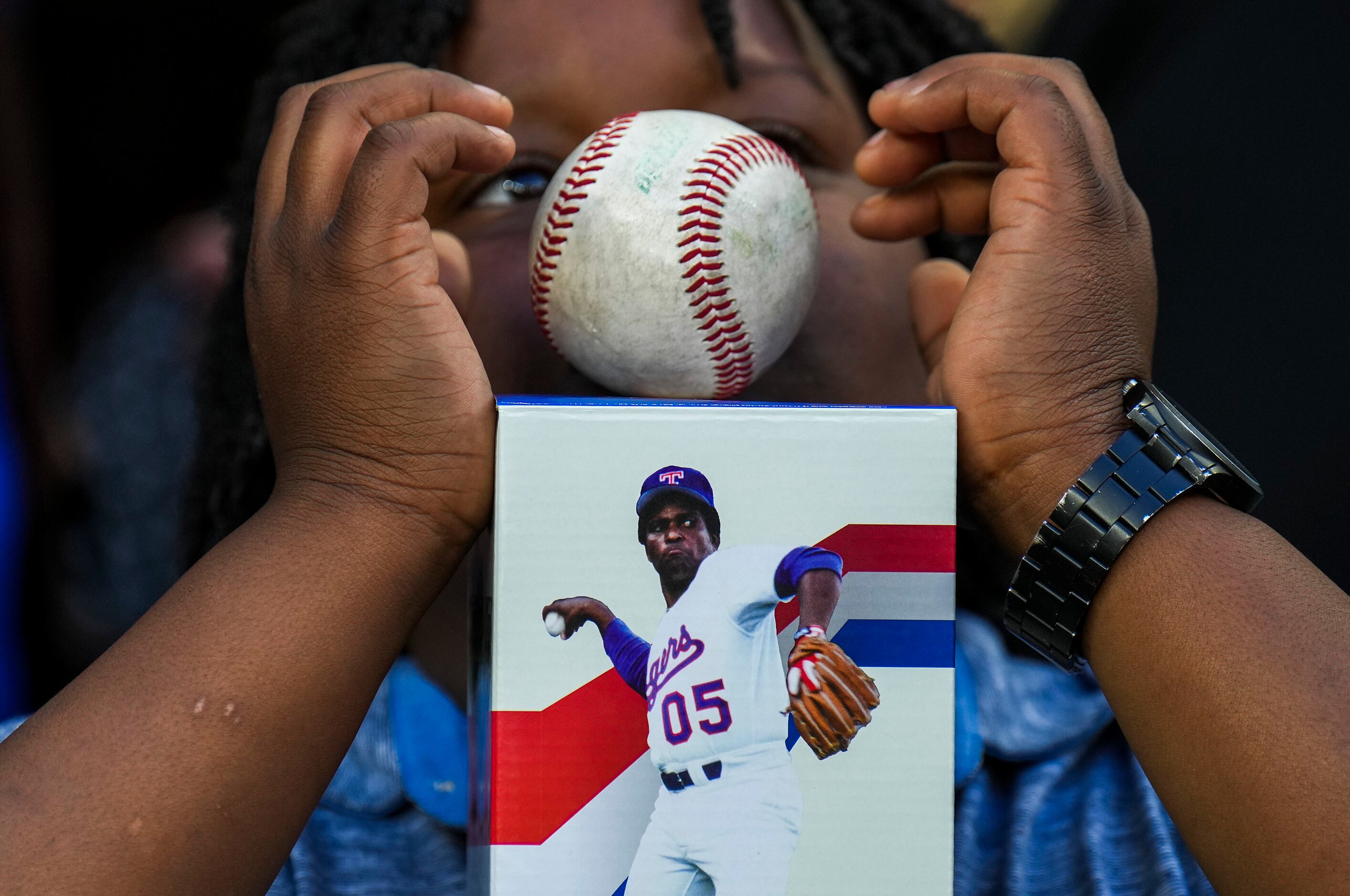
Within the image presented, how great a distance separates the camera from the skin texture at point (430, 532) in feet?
2.37

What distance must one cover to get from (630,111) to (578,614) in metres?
0.69

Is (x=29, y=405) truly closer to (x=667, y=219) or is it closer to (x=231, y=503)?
(x=231, y=503)

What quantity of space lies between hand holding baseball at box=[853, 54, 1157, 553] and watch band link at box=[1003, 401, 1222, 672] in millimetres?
35

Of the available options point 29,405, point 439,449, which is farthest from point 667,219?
point 29,405

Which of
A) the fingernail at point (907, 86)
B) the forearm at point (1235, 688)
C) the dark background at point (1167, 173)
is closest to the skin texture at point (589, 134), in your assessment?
the fingernail at point (907, 86)

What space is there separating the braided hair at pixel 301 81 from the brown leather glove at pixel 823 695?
852 millimetres

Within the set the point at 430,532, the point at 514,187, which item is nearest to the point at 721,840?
the point at 430,532

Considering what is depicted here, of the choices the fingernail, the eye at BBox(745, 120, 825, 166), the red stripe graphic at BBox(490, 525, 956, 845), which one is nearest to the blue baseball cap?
the red stripe graphic at BBox(490, 525, 956, 845)

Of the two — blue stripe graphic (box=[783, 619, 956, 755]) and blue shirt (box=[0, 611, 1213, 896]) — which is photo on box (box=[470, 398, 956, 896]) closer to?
blue stripe graphic (box=[783, 619, 956, 755])

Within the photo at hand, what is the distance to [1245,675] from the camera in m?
0.75

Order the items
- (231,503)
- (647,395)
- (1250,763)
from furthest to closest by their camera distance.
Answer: (231,503) < (647,395) < (1250,763)

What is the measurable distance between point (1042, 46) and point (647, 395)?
4.61ft

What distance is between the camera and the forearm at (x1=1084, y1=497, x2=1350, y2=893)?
2.32ft

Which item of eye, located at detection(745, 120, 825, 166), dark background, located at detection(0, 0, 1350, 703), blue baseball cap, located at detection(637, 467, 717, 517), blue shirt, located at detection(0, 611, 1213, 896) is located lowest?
blue shirt, located at detection(0, 611, 1213, 896)
